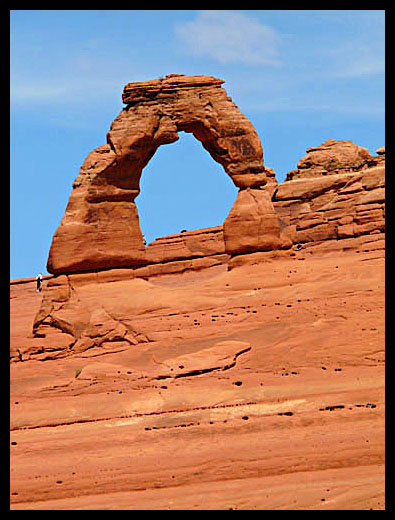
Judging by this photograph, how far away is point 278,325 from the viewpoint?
2431cm

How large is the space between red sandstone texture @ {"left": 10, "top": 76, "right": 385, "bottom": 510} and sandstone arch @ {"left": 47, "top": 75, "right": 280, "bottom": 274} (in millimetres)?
62

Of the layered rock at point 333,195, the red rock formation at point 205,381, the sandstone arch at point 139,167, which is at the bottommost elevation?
the red rock formation at point 205,381

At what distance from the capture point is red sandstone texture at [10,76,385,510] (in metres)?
18.8

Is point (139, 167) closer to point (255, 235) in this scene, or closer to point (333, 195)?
point (255, 235)

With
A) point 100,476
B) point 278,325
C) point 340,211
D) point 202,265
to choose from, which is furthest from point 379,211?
point 100,476

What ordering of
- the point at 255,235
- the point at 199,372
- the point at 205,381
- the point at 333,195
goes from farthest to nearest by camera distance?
the point at 333,195 → the point at 255,235 → the point at 199,372 → the point at 205,381

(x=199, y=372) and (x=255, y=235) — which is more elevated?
(x=255, y=235)

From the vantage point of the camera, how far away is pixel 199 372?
23.2 meters

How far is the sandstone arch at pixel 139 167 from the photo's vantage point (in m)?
27.5

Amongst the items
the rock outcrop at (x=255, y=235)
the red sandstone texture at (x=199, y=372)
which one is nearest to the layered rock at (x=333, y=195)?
the rock outcrop at (x=255, y=235)

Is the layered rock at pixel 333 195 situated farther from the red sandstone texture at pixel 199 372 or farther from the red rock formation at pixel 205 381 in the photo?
the red rock formation at pixel 205 381

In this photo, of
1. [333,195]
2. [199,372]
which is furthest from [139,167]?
[333,195]

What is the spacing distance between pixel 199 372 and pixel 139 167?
7.93 meters

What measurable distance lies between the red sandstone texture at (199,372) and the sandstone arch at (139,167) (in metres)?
0.06
